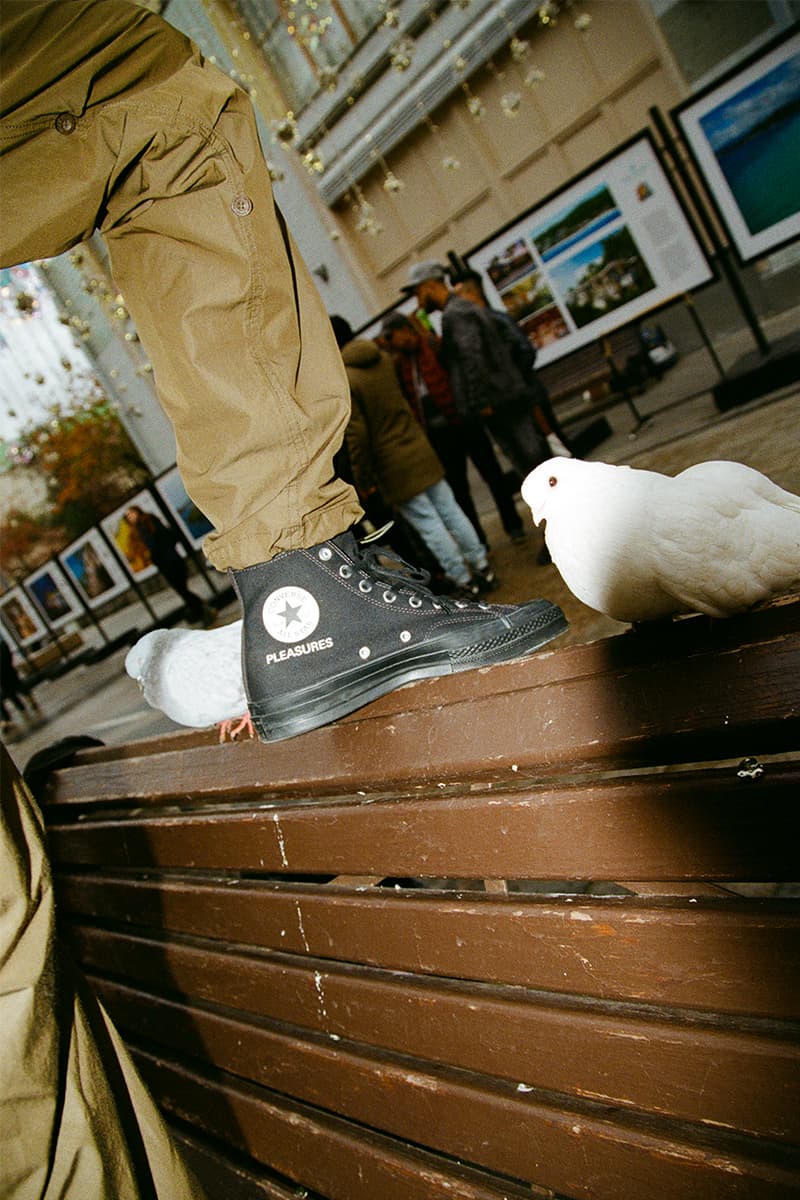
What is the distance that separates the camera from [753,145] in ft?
14.3

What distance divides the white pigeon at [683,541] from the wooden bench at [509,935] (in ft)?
0.19

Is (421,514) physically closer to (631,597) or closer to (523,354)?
(523,354)

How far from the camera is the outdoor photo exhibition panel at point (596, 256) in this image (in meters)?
4.81

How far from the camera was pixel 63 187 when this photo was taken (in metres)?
1.18

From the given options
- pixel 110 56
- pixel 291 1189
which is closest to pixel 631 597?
pixel 110 56

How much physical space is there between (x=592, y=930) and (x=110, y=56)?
148cm

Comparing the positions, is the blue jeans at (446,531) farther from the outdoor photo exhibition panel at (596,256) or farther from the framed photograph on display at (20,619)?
the framed photograph on display at (20,619)

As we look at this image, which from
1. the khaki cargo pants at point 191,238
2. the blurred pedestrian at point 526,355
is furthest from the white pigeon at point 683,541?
the blurred pedestrian at point 526,355

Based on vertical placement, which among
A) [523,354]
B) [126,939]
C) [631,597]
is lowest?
[126,939]

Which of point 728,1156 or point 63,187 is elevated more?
point 63,187

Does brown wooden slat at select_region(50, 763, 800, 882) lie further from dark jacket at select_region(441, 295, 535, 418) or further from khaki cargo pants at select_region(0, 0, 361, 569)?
dark jacket at select_region(441, 295, 535, 418)

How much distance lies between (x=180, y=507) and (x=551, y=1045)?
7.65 m

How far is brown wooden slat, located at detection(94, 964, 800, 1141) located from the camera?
81 cm

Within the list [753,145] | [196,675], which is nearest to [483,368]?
[753,145]
